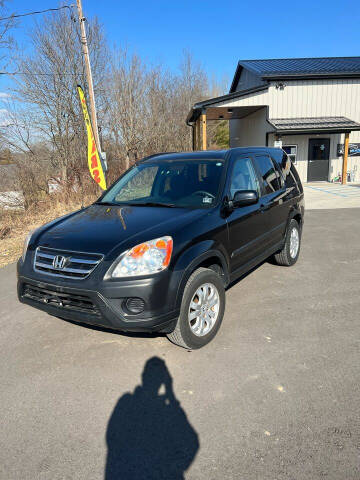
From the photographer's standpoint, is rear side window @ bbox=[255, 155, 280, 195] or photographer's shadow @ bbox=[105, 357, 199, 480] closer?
photographer's shadow @ bbox=[105, 357, 199, 480]

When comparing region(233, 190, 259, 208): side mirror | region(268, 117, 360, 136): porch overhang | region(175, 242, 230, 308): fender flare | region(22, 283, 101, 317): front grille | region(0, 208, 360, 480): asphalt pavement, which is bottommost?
region(0, 208, 360, 480): asphalt pavement

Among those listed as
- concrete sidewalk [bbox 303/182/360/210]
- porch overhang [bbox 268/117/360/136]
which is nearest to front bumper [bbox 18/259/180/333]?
concrete sidewalk [bbox 303/182/360/210]

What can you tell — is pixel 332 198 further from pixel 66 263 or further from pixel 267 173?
pixel 66 263

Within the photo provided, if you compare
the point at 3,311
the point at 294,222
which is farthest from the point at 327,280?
the point at 3,311

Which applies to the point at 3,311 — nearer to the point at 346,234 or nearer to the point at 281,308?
the point at 281,308

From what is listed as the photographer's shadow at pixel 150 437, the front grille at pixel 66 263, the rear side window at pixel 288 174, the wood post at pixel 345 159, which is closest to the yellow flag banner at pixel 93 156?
the rear side window at pixel 288 174

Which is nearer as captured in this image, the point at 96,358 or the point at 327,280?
the point at 96,358

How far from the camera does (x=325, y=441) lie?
6.85ft

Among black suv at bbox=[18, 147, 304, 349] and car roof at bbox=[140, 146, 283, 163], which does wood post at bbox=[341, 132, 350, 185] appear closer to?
car roof at bbox=[140, 146, 283, 163]

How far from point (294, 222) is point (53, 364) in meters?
4.17

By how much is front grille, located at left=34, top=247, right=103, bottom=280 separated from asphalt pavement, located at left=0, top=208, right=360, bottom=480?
34.7 inches

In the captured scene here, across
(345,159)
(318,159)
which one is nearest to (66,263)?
(345,159)

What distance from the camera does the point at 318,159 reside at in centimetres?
1911

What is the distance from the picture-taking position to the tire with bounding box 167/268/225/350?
2902mm
